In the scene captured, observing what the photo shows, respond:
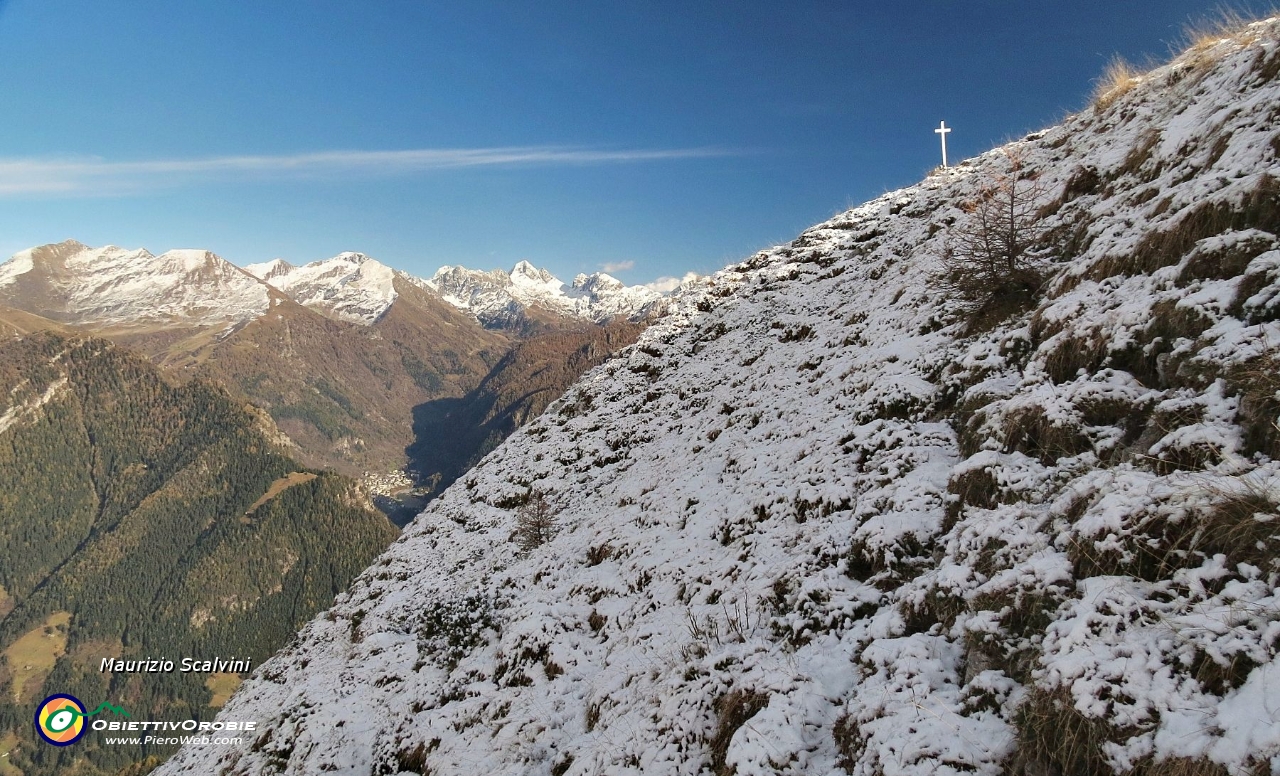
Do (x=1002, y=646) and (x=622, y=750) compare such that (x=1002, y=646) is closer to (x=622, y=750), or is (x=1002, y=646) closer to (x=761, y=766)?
(x=761, y=766)

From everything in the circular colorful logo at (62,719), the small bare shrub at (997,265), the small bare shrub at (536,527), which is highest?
the small bare shrub at (997,265)

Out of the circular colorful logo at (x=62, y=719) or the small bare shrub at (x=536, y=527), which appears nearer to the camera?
the small bare shrub at (x=536, y=527)

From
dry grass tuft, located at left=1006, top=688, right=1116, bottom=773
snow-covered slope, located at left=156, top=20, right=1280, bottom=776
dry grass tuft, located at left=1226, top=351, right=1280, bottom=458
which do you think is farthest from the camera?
dry grass tuft, located at left=1226, top=351, right=1280, bottom=458

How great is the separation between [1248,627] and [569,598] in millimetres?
13263

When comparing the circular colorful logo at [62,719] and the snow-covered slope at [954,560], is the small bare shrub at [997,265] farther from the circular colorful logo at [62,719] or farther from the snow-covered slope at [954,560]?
the circular colorful logo at [62,719]

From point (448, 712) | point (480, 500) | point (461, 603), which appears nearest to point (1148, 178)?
point (448, 712)

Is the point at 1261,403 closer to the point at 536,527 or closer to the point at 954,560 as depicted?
the point at 954,560

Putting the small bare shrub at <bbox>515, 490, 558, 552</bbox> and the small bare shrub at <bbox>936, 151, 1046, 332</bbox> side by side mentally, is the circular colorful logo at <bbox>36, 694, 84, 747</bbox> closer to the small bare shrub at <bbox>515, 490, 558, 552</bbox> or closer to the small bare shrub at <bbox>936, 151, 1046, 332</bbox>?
the small bare shrub at <bbox>515, 490, 558, 552</bbox>

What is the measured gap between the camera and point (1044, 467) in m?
7.46

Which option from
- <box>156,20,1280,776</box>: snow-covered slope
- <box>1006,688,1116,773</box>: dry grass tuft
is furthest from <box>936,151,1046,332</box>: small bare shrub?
<box>1006,688,1116,773</box>: dry grass tuft

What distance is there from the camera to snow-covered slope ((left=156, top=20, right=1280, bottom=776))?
4.61m

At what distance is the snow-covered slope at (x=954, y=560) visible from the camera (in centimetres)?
461

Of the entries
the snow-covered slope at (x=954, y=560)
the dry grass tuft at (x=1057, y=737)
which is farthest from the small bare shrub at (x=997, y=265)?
the dry grass tuft at (x=1057, y=737)

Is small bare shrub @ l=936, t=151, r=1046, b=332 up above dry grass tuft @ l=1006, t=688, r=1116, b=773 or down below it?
above
